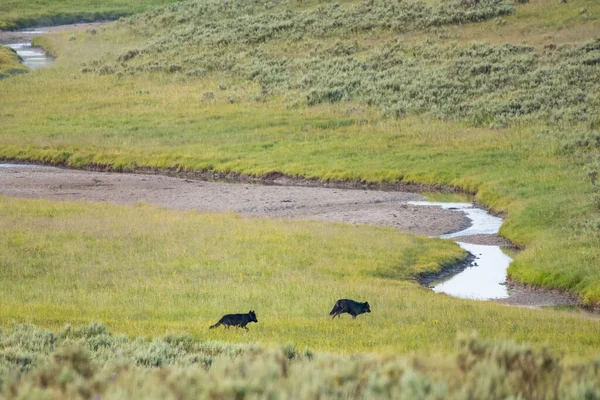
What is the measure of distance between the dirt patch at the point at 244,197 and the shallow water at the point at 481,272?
30.0 inches

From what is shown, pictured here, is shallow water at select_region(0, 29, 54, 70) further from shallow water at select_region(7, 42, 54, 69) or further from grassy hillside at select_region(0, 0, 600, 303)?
grassy hillside at select_region(0, 0, 600, 303)

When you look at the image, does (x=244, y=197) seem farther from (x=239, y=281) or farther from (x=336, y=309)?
(x=336, y=309)

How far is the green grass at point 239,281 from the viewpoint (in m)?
16.7

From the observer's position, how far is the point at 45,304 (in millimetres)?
19359

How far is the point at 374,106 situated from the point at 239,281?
1340 inches

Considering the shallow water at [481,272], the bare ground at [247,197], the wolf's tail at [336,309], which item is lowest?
the wolf's tail at [336,309]

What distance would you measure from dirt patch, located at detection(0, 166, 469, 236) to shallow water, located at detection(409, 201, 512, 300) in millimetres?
763

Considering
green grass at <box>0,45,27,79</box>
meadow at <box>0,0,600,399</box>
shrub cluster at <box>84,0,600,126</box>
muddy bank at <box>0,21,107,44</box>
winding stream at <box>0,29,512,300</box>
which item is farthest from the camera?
muddy bank at <box>0,21,107,44</box>

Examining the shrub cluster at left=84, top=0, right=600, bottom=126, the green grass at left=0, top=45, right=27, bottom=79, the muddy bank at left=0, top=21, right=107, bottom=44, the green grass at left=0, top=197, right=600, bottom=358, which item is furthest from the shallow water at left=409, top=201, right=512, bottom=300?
the muddy bank at left=0, top=21, right=107, bottom=44

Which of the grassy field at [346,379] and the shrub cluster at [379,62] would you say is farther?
the shrub cluster at [379,62]

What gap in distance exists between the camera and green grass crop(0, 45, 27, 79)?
80312 mm

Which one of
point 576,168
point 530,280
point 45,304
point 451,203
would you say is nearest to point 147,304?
point 45,304

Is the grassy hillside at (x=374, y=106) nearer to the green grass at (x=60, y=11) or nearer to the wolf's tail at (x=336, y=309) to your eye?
the wolf's tail at (x=336, y=309)

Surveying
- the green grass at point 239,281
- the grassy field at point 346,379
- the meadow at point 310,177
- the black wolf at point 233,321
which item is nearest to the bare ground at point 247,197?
the meadow at point 310,177
